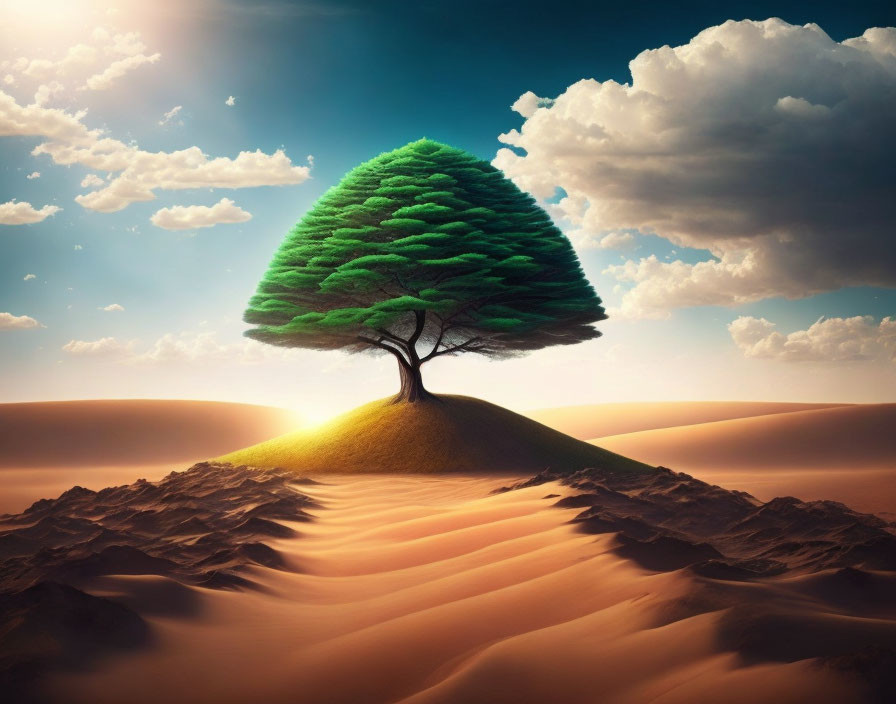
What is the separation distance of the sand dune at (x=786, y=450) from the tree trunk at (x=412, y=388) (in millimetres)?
8396

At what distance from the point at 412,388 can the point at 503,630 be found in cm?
1895

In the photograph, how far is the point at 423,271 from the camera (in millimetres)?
21750

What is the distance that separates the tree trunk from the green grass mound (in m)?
0.32

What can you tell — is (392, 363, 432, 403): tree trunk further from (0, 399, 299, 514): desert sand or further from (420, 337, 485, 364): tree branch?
(0, 399, 299, 514): desert sand

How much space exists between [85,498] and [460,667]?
10749 mm

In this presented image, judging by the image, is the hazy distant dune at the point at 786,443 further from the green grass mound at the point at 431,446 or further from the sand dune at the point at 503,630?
the sand dune at the point at 503,630

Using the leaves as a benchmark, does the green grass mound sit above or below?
below

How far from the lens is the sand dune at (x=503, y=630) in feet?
10.9

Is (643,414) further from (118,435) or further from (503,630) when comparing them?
(503,630)

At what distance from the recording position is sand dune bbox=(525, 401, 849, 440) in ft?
168

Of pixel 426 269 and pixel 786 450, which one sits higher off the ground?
pixel 426 269

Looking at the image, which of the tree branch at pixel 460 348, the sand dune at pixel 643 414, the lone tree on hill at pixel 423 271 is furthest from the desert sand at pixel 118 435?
the sand dune at pixel 643 414

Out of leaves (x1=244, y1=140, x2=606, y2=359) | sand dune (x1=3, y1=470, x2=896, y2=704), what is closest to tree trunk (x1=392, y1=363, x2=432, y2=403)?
leaves (x1=244, y1=140, x2=606, y2=359)

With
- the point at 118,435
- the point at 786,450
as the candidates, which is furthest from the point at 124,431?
the point at 786,450
